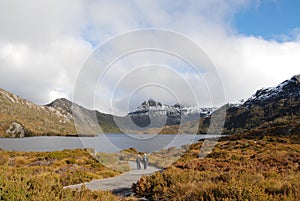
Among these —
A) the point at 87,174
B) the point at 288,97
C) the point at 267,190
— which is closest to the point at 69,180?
the point at 87,174

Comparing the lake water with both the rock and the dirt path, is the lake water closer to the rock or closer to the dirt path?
the dirt path

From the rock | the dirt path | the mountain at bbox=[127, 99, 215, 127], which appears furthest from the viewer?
the rock

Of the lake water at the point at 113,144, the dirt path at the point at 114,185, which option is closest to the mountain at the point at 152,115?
the lake water at the point at 113,144

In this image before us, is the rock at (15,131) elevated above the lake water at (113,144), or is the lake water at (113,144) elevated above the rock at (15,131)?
the rock at (15,131)

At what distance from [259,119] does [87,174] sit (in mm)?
179919

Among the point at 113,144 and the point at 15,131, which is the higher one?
the point at 15,131

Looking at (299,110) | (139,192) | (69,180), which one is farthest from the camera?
(299,110)

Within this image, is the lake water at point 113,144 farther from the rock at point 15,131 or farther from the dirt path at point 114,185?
the rock at point 15,131

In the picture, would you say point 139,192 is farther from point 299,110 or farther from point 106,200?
point 299,110

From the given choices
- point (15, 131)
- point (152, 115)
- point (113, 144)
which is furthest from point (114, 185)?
point (15, 131)

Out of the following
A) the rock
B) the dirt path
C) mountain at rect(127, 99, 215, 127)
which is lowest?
the dirt path

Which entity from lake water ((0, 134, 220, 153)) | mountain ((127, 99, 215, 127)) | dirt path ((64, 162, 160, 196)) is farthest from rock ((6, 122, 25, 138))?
dirt path ((64, 162, 160, 196))

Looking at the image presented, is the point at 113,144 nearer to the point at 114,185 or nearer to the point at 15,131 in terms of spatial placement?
the point at 114,185

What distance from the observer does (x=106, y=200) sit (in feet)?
21.0
